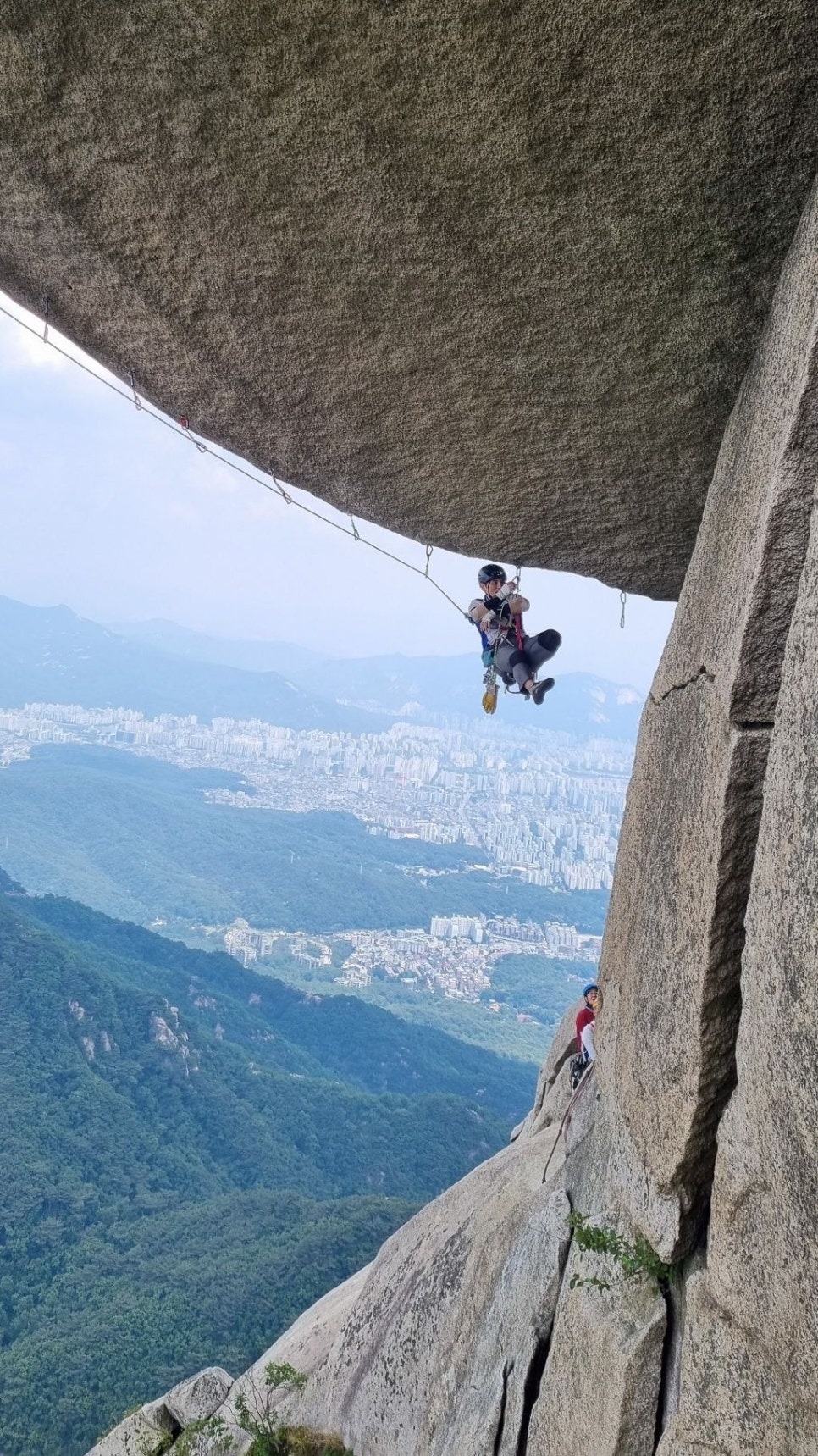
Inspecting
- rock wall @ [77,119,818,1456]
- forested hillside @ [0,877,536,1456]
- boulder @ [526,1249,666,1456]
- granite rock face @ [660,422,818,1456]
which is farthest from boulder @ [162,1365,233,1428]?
forested hillside @ [0,877,536,1456]

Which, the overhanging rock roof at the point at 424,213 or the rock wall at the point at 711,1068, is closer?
the rock wall at the point at 711,1068

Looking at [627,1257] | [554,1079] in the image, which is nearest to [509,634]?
[554,1079]

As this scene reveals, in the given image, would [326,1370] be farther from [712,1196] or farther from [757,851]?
[757,851]

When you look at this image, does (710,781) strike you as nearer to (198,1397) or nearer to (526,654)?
(526,654)

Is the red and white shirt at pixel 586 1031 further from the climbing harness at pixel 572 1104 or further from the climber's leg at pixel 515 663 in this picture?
the climber's leg at pixel 515 663

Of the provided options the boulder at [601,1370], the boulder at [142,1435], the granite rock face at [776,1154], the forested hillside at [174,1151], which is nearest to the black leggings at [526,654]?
the boulder at [601,1370]

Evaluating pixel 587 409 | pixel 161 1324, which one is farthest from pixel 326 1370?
pixel 161 1324

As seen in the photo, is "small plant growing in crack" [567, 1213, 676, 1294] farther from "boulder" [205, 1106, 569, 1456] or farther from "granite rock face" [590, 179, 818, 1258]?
"boulder" [205, 1106, 569, 1456]
